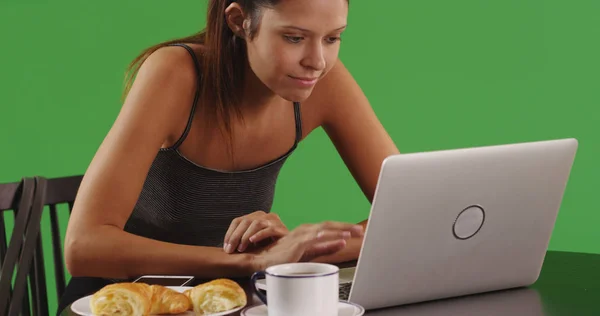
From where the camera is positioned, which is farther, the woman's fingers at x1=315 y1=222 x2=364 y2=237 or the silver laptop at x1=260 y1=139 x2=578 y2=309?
the woman's fingers at x1=315 y1=222 x2=364 y2=237

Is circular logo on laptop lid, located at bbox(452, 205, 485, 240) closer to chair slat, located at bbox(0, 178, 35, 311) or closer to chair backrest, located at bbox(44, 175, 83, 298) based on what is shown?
chair slat, located at bbox(0, 178, 35, 311)

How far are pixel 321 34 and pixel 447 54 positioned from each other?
154cm

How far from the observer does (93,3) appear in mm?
3037

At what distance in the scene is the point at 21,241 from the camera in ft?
5.13

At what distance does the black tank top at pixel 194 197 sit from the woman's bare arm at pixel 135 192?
97 millimetres

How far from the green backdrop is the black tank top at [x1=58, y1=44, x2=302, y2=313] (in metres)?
1.17

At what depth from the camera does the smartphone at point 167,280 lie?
1.30 meters

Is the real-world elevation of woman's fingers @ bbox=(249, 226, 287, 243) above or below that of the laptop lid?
below

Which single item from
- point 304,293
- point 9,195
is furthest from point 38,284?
point 304,293

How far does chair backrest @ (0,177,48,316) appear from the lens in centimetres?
155

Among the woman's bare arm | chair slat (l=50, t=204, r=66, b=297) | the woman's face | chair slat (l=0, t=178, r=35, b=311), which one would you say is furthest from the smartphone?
chair slat (l=50, t=204, r=66, b=297)

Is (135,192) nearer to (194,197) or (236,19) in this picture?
(194,197)

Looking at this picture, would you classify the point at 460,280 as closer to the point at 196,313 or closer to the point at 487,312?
the point at 487,312

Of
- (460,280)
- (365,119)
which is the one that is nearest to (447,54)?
(365,119)
